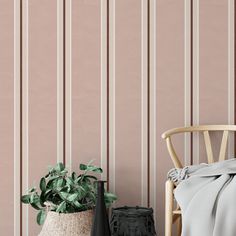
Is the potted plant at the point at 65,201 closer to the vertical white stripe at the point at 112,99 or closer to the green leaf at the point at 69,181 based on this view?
the green leaf at the point at 69,181

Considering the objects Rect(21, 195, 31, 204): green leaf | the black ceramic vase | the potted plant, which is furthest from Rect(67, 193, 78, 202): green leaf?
Rect(21, 195, 31, 204): green leaf

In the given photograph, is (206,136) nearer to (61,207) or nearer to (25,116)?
(61,207)

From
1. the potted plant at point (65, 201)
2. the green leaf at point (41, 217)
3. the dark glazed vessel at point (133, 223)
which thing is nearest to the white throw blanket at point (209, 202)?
the dark glazed vessel at point (133, 223)

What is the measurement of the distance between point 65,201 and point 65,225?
0.38 feet

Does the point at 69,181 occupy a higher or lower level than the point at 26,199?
higher

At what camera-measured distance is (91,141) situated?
2.71 metres

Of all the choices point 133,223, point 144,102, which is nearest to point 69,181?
point 133,223

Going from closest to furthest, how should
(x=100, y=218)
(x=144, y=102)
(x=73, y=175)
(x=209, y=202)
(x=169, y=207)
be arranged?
(x=209, y=202) → (x=169, y=207) → (x=100, y=218) → (x=73, y=175) → (x=144, y=102)

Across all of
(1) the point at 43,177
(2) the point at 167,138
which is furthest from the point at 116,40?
(1) the point at 43,177

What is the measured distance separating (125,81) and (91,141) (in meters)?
0.38

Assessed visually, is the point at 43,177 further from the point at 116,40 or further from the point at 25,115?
the point at 116,40

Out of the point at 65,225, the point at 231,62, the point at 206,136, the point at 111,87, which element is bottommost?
the point at 65,225

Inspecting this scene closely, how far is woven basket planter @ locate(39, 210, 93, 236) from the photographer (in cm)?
239

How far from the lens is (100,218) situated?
2.36 meters
